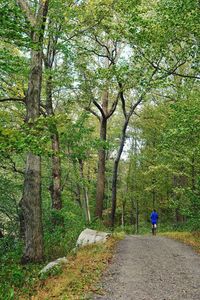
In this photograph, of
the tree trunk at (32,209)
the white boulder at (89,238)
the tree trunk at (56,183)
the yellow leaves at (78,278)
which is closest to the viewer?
the yellow leaves at (78,278)

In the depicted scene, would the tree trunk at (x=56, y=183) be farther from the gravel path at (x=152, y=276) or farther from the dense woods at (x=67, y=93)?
the gravel path at (x=152, y=276)

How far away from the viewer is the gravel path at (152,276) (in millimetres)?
7332

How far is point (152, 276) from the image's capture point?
891 cm

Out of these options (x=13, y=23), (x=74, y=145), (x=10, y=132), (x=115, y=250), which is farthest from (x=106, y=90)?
(x=10, y=132)

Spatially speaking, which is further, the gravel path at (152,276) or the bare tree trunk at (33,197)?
the bare tree trunk at (33,197)

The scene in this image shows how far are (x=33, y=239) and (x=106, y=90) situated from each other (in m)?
13.4

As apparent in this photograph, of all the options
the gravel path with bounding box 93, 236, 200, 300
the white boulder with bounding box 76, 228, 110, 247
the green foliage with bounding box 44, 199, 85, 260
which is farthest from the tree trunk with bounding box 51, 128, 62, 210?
the gravel path with bounding box 93, 236, 200, 300

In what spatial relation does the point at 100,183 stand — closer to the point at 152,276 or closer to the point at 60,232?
the point at 60,232

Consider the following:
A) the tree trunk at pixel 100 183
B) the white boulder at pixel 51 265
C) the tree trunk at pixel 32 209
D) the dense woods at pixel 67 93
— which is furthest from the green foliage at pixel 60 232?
the tree trunk at pixel 100 183

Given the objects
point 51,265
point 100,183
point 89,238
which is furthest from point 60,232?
point 100,183

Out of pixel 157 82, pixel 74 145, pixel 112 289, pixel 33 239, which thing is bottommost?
pixel 112 289

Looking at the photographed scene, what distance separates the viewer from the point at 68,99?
70.2 ft

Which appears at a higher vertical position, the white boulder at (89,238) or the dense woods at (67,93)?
the dense woods at (67,93)

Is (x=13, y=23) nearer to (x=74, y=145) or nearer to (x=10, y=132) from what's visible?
(x=10, y=132)
